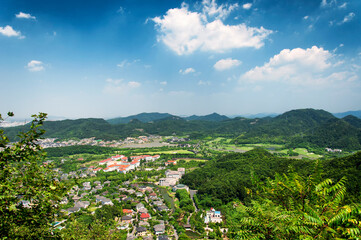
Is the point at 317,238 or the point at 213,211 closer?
the point at 317,238

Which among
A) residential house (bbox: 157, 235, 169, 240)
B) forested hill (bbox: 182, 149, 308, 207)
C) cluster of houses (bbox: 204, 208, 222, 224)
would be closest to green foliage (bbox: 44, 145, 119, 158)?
forested hill (bbox: 182, 149, 308, 207)

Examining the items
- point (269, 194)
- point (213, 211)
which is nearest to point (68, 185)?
point (269, 194)

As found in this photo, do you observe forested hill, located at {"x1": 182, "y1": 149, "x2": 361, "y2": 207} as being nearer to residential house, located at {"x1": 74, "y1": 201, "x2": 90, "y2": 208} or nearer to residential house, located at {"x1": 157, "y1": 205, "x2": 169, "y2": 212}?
residential house, located at {"x1": 157, "y1": 205, "x2": 169, "y2": 212}

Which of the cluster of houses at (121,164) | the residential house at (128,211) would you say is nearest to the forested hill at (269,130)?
the cluster of houses at (121,164)

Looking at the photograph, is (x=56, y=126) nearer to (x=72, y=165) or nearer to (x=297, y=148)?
(x=72, y=165)

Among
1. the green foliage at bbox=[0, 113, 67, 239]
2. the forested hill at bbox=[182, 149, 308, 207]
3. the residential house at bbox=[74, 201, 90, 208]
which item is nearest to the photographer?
the green foliage at bbox=[0, 113, 67, 239]

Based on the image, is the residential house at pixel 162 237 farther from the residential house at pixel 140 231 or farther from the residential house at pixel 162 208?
the residential house at pixel 162 208

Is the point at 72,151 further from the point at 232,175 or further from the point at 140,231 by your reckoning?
the point at 232,175
